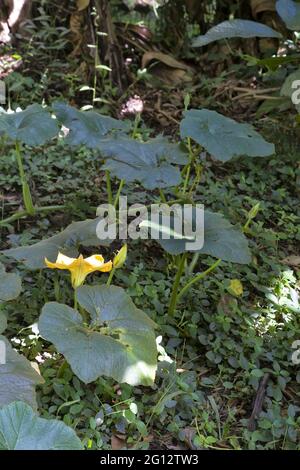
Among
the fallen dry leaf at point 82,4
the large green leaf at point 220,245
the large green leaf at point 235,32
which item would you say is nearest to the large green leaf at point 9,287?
the large green leaf at point 220,245

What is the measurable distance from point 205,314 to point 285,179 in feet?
3.92

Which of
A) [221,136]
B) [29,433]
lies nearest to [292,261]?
[221,136]

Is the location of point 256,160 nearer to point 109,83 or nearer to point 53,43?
point 109,83

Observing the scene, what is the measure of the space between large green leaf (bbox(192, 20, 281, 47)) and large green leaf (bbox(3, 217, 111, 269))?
4.14 ft

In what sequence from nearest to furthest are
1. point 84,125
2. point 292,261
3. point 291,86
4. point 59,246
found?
point 59,246 < point 84,125 < point 292,261 < point 291,86

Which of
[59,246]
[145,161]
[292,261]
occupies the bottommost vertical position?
[292,261]

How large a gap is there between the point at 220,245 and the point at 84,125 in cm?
85

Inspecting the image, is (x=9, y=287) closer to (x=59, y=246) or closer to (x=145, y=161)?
(x=59, y=246)

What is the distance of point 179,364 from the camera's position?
225 cm

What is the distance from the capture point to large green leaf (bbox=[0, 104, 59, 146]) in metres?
2.48

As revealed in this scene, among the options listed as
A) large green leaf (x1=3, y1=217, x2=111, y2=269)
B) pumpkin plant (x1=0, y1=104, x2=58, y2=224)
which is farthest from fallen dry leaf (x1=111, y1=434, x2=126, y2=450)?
pumpkin plant (x1=0, y1=104, x2=58, y2=224)

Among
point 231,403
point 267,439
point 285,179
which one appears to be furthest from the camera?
point 285,179

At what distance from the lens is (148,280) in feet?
8.39

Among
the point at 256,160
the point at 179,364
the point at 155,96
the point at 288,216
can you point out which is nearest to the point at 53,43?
the point at 155,96
